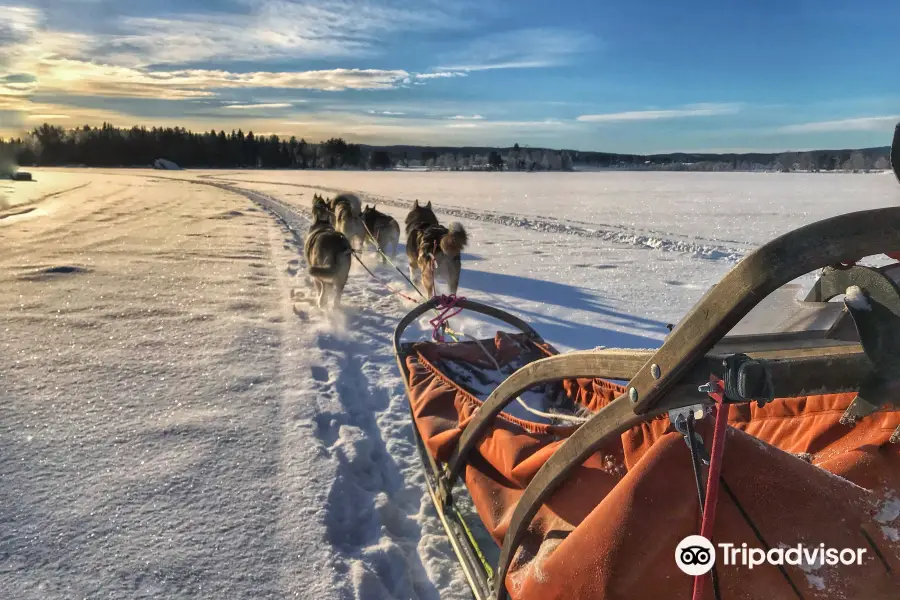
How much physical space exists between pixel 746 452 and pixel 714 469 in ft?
0.44

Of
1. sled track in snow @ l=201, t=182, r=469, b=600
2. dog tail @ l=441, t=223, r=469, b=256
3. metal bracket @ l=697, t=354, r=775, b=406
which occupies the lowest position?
sled track in snow @ l=201, t=182, r=469, b=600

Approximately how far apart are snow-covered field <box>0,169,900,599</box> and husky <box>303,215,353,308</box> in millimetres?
387

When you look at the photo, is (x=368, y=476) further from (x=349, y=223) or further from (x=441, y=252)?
(x=349, y=223)

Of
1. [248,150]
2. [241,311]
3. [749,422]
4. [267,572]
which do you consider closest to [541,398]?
[749,422]

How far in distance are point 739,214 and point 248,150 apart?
3009 inches

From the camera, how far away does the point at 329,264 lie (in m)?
6.19

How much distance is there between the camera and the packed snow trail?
2082 millimetres

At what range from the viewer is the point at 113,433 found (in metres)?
3.06

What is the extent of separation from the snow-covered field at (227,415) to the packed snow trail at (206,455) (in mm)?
11

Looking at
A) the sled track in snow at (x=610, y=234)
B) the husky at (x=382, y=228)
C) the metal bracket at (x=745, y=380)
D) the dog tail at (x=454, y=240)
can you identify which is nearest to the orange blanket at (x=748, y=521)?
the metal bracket at (x=745, y=380)

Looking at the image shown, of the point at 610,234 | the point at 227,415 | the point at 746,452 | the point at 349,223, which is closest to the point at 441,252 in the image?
the point at 227,415

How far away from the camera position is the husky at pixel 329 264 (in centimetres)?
604

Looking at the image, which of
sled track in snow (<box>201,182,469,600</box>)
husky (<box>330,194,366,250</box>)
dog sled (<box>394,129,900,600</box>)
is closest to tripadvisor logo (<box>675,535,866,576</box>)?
dog sled (<box>394,129,900,600</box>)

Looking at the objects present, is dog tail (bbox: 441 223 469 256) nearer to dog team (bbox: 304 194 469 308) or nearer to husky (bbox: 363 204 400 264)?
dog team (bbox: 304 194 469 308)
